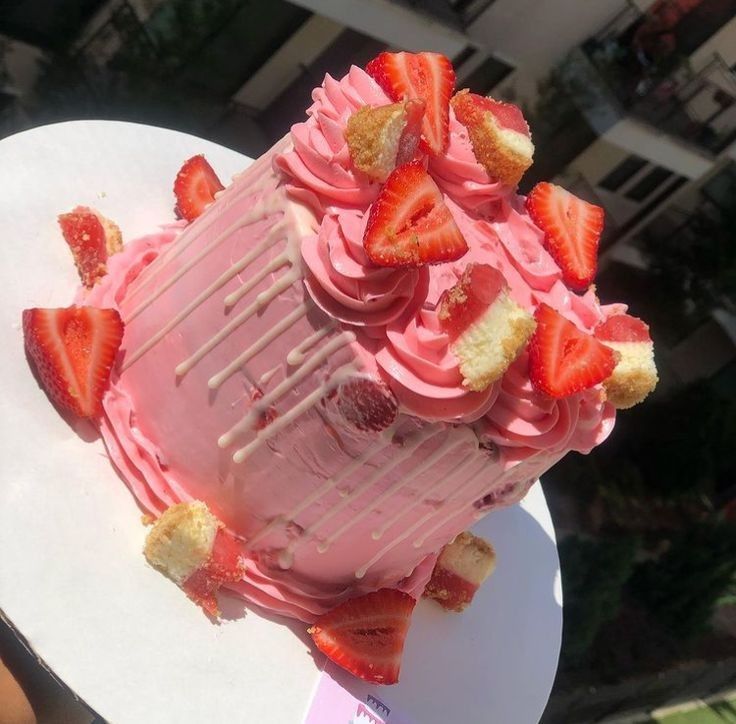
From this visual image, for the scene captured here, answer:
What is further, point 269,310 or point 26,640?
point 269,310

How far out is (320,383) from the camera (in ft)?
4.82

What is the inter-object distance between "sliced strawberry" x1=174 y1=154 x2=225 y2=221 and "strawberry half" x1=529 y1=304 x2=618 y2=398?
0.89 meters

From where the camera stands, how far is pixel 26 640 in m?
1.38

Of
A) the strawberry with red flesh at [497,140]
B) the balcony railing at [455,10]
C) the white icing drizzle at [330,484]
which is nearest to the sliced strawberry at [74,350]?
the white icing drizzle at [330,484]

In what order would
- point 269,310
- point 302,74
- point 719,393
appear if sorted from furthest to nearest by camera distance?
1. point 719,393
2. point 302,74
3. point 269,310

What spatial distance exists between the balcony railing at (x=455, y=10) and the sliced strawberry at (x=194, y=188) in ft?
9.82

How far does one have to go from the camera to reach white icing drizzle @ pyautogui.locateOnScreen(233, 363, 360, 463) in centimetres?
143

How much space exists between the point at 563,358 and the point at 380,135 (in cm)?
47

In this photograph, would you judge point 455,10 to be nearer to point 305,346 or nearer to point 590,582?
point 590,582

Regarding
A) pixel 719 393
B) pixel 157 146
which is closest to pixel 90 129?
pixel 157 146

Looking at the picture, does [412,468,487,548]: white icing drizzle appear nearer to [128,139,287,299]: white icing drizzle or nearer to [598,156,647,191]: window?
[128,139,287,299]: white icing drizzle

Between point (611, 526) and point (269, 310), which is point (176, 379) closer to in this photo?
point (269, 310)

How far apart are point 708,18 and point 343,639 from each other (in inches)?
205

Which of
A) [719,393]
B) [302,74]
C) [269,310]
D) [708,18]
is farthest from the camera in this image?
[719,393]
